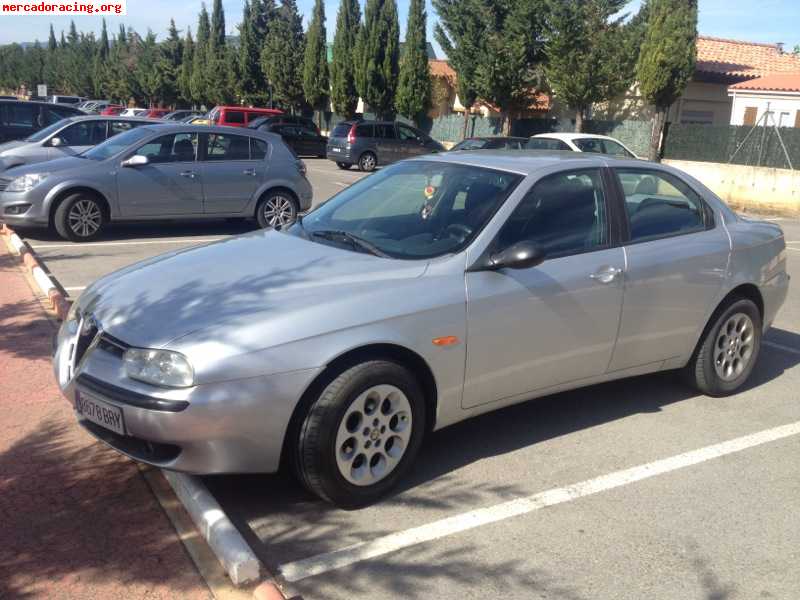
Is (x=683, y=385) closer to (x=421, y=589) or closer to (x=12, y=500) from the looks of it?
(x=421, y=589)

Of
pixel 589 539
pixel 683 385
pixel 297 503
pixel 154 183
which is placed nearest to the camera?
pixel 589 539

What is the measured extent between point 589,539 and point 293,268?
1.92 metres

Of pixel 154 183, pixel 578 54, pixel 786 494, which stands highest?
pixel 578 54

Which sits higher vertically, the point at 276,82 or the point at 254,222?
the point at 276,82

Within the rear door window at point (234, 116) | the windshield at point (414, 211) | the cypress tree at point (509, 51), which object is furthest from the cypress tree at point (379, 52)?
the windshield at point (414, 211)

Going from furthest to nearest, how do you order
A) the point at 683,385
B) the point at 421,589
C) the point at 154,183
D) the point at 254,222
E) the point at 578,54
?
the point at 578,54 < the point at 254,222 < the point at 154,183 < the point at 683,385 < the point at 421,589

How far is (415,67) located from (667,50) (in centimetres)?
1336

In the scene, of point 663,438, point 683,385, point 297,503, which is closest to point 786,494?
point 663,438

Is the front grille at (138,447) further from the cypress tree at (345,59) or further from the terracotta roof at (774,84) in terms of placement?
the cypress tree at (345,59)

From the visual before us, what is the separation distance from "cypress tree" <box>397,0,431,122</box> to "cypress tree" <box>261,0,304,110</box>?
9.47 metres

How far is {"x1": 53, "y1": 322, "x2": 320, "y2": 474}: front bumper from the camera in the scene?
3.50 metres

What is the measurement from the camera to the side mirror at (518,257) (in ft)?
14.0

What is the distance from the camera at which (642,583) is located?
11.3 feet

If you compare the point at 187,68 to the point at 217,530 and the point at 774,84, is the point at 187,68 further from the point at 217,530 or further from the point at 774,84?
the point at 217,530
